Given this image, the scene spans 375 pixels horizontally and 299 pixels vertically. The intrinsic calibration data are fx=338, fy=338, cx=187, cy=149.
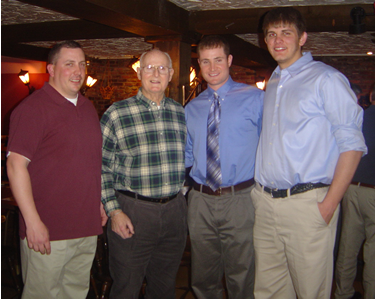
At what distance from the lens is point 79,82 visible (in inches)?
71.7

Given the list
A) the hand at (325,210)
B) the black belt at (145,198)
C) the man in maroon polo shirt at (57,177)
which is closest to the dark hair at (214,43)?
the man in maroon polo shirt at (57,177)

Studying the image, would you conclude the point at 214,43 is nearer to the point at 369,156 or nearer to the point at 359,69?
the point at 369,156

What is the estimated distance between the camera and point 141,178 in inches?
76.0

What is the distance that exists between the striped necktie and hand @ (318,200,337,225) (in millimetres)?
613

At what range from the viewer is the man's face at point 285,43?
180cm

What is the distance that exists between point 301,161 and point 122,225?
1.02 metres

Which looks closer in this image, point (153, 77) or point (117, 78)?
point (153, 77)

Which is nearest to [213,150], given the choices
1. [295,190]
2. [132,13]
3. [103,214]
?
[295,190]

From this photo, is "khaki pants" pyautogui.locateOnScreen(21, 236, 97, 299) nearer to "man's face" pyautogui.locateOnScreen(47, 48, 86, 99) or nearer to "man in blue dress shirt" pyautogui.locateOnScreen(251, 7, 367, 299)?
"man's face" pyautogui.locateOnScreen(47, 48, 86, 99)

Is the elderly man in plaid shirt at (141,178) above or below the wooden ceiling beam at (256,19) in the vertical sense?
below

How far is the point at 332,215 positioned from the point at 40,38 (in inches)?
204

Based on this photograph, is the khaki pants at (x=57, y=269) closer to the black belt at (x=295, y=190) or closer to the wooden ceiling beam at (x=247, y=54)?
the black belt at (x=295, y=190)

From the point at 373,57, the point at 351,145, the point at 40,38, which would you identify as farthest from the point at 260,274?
the point at 373,57

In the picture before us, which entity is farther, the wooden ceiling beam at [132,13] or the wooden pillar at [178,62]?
the wooden pillar at [178,62]
